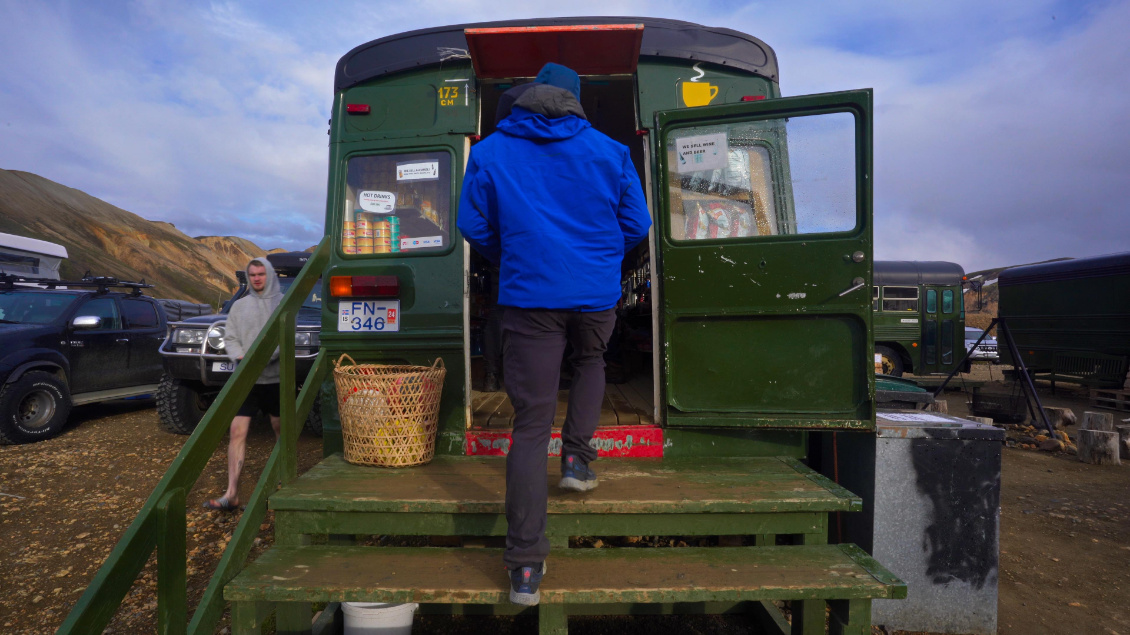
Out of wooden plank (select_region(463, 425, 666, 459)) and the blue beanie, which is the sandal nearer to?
wooden plank (select_region(463, 425, 666, 459))

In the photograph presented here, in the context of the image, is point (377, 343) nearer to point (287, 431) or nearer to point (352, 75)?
point (287, 431)

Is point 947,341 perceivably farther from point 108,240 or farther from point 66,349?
point 108,240

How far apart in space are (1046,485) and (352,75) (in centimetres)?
708

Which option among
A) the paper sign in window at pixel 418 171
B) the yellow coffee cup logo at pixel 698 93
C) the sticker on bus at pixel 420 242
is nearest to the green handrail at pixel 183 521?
the sticker on bus at pixel 420 242

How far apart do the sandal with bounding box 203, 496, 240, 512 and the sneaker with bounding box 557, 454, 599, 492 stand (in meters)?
3.34

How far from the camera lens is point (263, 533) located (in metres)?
4.39

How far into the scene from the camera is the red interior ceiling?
3.04 m

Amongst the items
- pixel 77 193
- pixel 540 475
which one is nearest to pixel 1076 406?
pixel 540 475

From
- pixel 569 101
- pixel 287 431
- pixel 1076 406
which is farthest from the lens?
pixel 1076 406

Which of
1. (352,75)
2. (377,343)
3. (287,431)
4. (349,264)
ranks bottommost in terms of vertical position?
(287,431)

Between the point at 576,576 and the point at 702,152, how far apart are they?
223 centimetres

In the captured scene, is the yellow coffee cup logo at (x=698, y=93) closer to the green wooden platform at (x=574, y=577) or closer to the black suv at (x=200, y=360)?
the green wooden platform at (x=574, y=577)

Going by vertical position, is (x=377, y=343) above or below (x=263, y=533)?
above

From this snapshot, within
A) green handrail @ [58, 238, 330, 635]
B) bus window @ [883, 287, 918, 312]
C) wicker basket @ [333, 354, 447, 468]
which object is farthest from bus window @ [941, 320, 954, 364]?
green handrail @ [58, 238, 330, 635]
